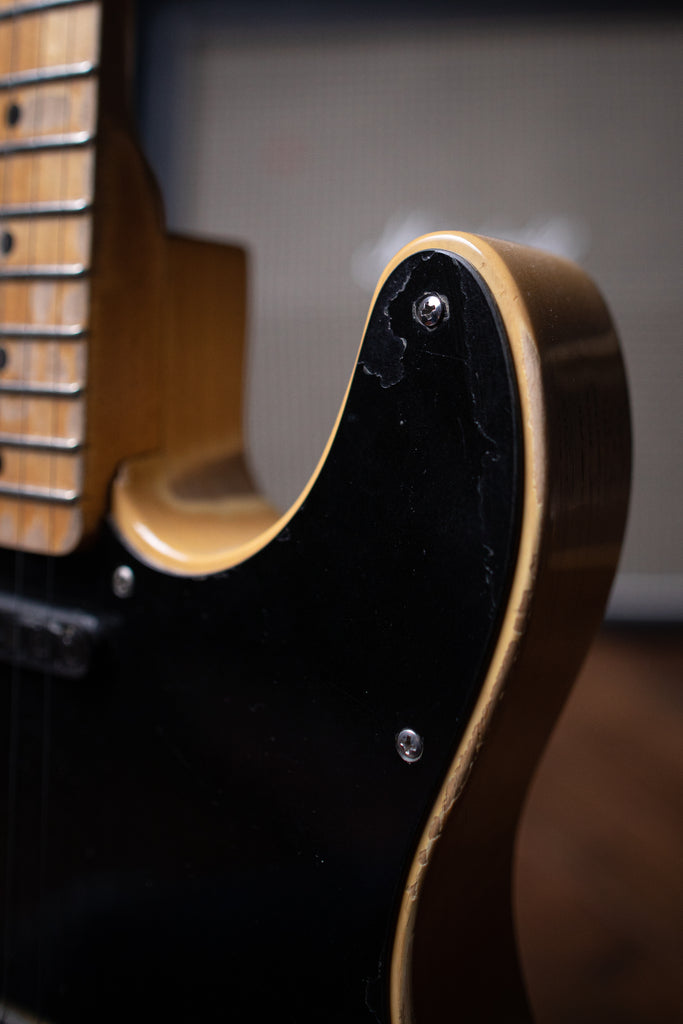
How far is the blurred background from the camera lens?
1249 mm

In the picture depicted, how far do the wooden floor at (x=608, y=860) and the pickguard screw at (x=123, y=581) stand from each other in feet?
1.41

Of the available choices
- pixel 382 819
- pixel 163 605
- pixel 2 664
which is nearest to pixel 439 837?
pixel 382 819

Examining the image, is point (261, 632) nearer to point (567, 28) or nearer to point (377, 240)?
point (377, 240)

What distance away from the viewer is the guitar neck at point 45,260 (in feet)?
1.47

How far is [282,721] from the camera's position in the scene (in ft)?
1.27

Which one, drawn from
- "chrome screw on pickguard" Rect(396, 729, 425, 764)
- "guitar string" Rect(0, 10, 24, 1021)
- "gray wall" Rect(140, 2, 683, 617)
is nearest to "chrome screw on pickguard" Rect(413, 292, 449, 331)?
"chrome screw on pickguard" Rect(396, 729, 425, 764)

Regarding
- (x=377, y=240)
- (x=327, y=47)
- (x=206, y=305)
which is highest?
(x=327, y=47)

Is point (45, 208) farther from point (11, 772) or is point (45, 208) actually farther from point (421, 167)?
point (421, 167)

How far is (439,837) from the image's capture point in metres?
0.34

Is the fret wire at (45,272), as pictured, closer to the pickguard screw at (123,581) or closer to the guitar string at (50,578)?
the guitar string at (50,578)

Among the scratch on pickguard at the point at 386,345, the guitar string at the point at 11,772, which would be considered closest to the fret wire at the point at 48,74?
the guitar string at the point at 11,772

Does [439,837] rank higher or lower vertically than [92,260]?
lower

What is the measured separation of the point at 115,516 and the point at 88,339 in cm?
9

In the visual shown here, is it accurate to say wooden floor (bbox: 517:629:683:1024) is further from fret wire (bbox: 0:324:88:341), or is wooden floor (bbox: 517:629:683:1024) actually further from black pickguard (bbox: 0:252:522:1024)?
fret wire (bbox: 0:324:88:341)
